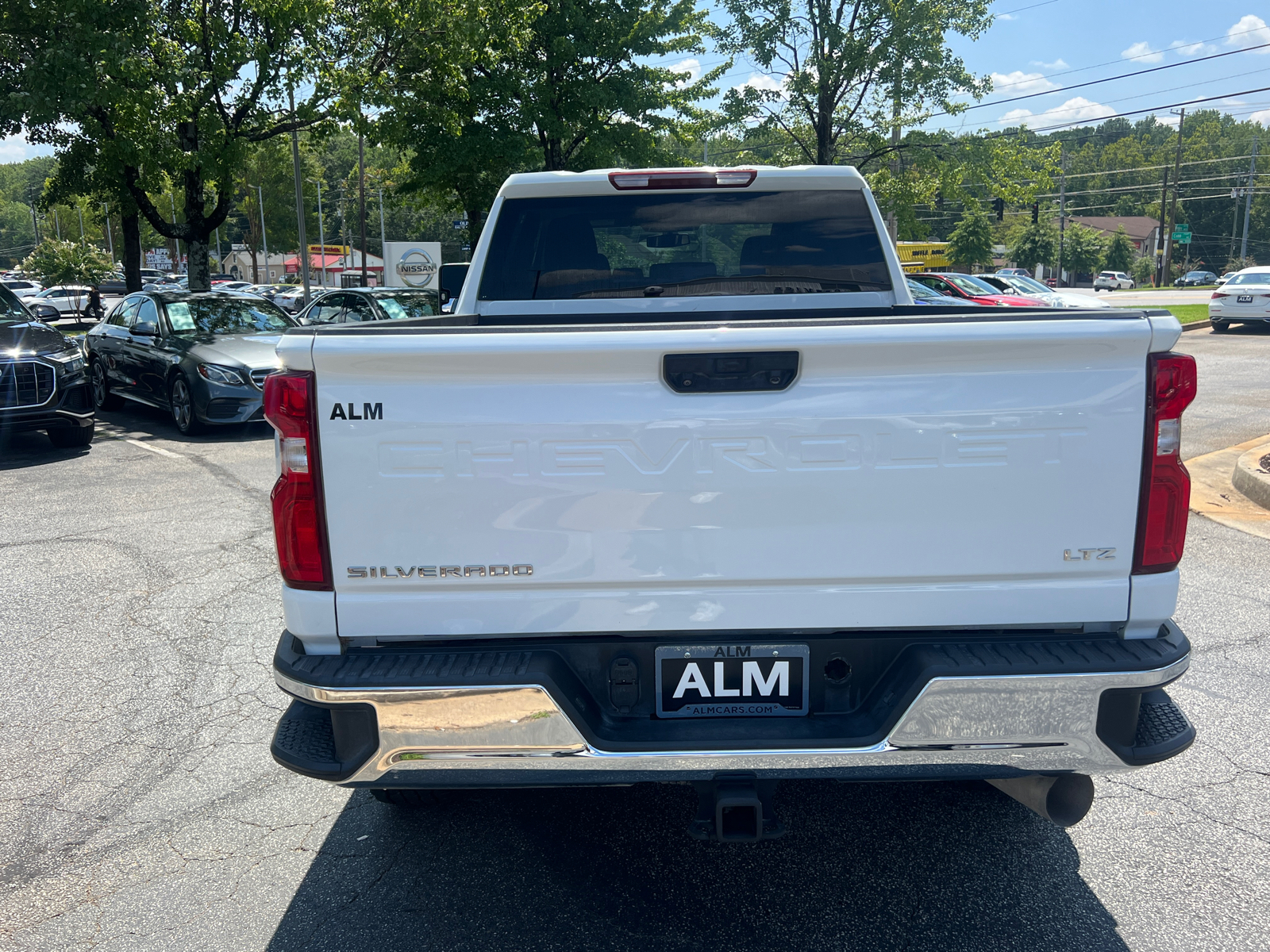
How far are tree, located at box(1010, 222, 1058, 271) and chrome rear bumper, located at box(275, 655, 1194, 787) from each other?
86999 millimetres

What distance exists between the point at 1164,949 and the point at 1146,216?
134897mm

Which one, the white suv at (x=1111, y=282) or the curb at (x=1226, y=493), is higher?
the white suv at (x=1111, y=282)

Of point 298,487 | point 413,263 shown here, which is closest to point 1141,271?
point 413,263

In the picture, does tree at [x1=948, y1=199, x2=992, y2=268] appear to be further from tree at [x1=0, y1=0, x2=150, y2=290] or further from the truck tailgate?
the truck tailgate

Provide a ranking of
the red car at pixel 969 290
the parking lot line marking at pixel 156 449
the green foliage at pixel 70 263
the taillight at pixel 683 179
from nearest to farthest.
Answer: the taillight at pixel 683 179
the parking lot line marking at pixel 156 449
the red car at pixel 969 290
the green foliage at pixel 70 263

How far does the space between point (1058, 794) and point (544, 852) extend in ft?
5.16

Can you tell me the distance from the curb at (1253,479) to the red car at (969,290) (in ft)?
48.1

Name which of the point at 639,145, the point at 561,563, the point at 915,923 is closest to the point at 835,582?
the point at 561,563

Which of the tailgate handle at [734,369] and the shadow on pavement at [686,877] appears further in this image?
the shadow on pavement at [686,877]

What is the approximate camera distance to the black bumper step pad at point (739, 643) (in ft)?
7.89

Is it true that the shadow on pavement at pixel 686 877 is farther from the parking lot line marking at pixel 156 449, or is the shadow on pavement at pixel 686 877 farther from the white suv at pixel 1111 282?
the white suv at pixel 1111 282

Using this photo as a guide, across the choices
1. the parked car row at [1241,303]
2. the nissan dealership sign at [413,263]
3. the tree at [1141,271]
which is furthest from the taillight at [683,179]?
the tree at [1141,271]

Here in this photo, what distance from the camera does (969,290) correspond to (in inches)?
989

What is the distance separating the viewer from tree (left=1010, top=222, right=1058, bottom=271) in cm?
8225
